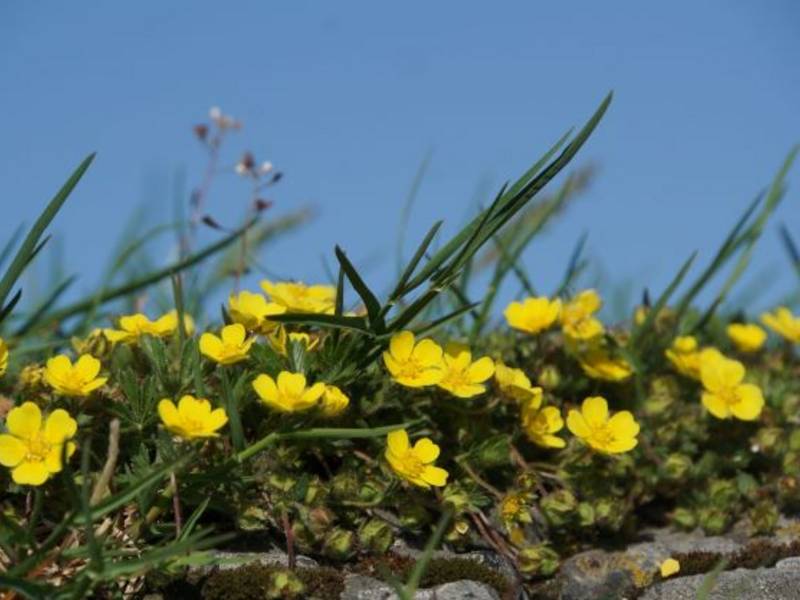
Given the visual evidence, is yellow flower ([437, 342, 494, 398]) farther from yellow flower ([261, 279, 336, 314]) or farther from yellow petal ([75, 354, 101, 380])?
yellow petal ([75, 354, 101, 380])

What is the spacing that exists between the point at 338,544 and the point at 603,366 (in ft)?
3.39

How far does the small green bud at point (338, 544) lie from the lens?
2574 millimetres

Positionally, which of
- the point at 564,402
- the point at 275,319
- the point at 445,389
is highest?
the point at 275,319

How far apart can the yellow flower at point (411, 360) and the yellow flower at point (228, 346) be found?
0.29 m

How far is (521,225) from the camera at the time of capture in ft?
14.0

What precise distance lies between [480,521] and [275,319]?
74 centimetres

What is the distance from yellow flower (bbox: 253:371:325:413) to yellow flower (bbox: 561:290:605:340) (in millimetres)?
1022

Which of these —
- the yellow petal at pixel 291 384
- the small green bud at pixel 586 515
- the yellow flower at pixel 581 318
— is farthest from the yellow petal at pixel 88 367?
the yellow flower at pixel 581 318

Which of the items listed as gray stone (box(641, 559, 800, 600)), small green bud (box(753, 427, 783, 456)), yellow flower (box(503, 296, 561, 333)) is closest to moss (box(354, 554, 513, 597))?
gray stone (box(641, 559, 800, 600))

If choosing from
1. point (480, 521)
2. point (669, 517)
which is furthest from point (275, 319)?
point (669, 517)

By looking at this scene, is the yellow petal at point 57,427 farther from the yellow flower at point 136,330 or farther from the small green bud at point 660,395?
the small green bud at point 660,395

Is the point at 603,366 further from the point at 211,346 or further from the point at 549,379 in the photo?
the point at 211,346

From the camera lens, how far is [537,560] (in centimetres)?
276

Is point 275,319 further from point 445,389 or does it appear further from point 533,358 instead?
point 533,358
